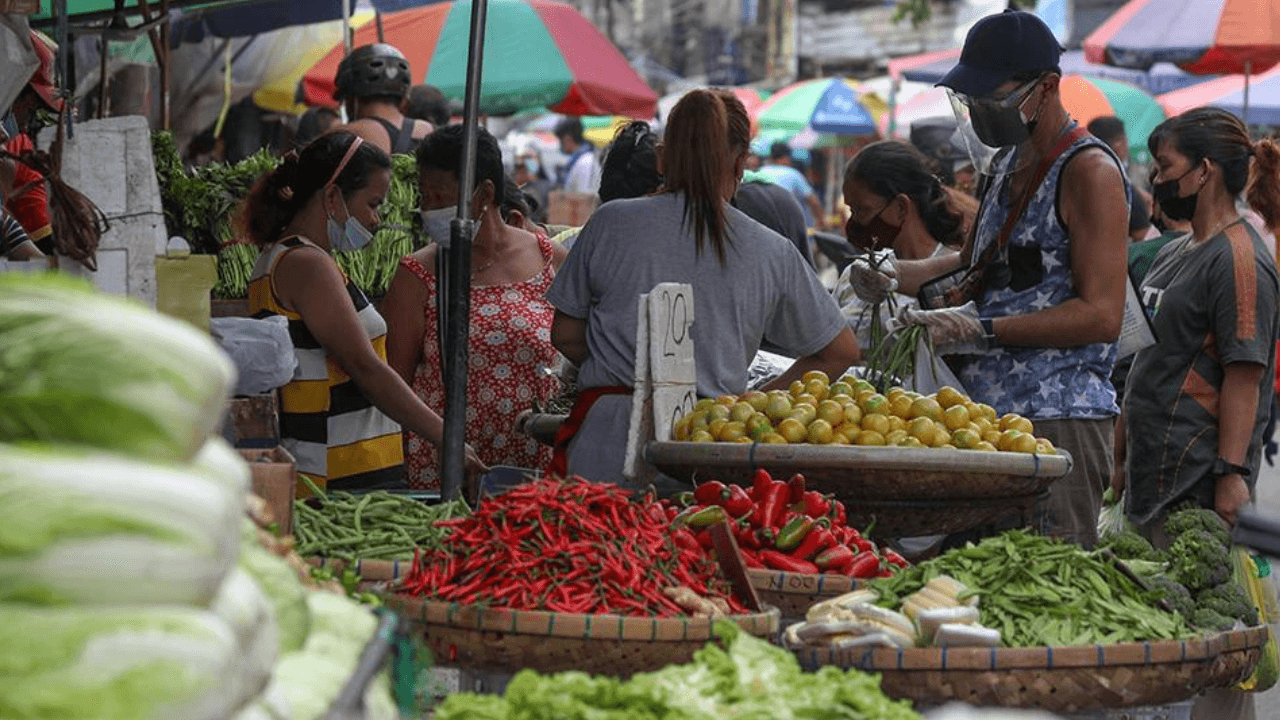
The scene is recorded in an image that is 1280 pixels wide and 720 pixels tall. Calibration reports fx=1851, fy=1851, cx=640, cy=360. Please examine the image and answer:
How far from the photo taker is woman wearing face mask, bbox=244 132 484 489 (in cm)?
611

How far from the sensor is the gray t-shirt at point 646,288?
18.2 feet

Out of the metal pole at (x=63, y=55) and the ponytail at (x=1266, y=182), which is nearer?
the metal pole at (x=63, y=55)

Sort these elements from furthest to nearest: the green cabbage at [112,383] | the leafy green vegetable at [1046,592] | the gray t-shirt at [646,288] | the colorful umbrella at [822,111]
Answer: the colorful umbrella at [822,111] < the gray t-shirt at [646,288] < the leafy green vegetable at [1046,592] < the green cabbage at [112,383]

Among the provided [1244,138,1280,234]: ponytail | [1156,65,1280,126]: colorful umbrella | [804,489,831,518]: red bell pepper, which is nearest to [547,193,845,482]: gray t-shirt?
[804,489,831,518]: red bell pepper

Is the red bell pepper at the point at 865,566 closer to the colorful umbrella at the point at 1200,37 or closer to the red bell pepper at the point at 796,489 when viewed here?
the red bell pepper at the point at 796,489

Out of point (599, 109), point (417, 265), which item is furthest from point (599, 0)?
point (417, 265)

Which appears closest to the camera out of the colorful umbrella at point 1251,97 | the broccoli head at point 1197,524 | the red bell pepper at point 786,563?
the red bell pepper at point 786,563

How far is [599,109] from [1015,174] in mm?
8301

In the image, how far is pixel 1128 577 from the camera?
473 centimetres

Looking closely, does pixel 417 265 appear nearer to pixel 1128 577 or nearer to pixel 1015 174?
pixel 1015 174

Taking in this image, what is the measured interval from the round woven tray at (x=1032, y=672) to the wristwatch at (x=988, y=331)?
1.67 meters

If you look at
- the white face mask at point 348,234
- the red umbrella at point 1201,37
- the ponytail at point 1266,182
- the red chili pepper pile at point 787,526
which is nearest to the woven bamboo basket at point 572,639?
the red chili pepper pile at point 787,526

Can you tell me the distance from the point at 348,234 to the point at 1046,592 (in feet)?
9.69

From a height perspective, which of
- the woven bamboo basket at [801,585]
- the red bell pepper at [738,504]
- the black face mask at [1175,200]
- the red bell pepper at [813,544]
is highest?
the black face mask at [1175,200]
